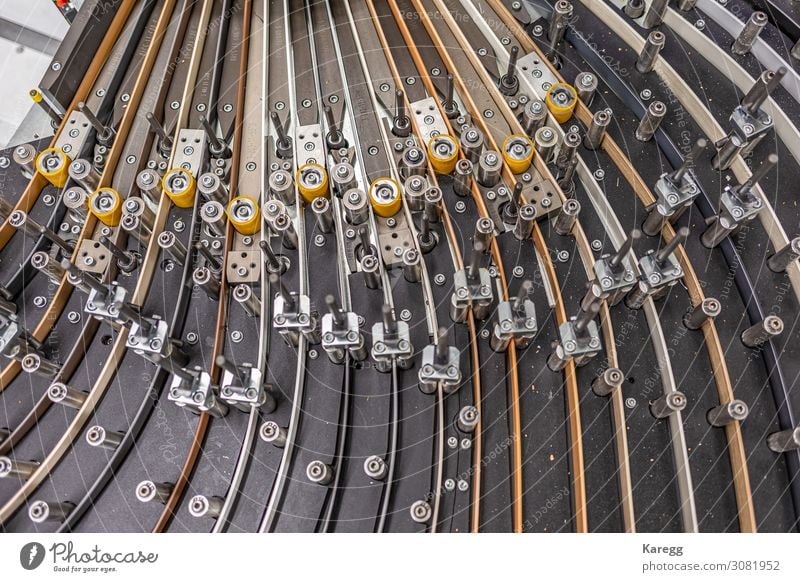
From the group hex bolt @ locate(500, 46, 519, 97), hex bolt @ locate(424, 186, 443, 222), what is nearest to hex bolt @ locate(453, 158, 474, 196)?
hex bolt @ locate(424, 186, 443, 222)

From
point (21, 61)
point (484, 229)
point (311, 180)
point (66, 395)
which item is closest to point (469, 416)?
point (484, 229)

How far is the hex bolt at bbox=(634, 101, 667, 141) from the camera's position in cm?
383

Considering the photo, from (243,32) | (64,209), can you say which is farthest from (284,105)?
(64,209)

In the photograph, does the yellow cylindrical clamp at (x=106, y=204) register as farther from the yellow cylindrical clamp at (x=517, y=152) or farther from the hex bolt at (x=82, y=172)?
the yellow cylindrical clamp at (x=517, y=152)

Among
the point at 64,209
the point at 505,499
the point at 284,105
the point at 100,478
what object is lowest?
the point at 505,499

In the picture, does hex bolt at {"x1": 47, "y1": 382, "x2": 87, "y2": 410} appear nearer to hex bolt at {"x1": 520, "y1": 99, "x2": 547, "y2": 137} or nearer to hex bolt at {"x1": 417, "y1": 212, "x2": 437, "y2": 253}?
hex bolt at {"x1": 417, "y1": 212, "x2": 437, "y2": 253}

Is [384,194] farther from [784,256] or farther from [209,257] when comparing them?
[784,256]

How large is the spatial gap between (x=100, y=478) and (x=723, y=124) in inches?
180

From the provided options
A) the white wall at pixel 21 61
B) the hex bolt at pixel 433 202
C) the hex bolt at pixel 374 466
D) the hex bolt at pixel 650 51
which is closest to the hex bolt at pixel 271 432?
the hex bolt at pixel 374 466

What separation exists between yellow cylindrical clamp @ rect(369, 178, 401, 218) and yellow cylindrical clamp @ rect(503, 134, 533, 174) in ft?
2.51

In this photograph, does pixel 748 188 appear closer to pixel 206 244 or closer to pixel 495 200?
pixel 495 200

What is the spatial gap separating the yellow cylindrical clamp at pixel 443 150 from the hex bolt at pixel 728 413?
223 cm

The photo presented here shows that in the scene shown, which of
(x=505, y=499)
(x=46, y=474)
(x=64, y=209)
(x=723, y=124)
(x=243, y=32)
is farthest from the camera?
(x=243, y=32)

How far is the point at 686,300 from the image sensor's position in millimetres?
3688
